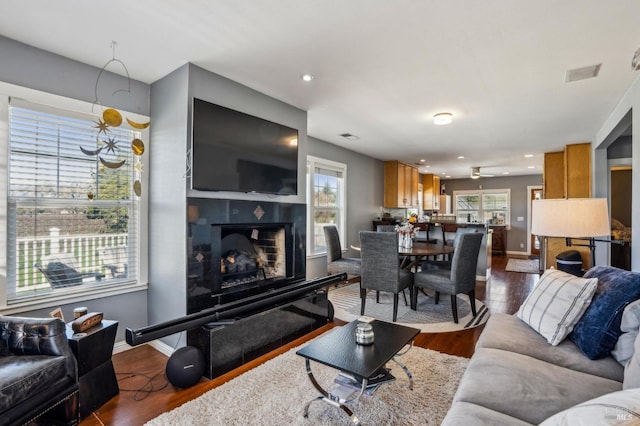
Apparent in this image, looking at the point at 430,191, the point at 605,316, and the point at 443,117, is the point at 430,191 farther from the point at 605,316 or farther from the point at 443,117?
the point at 605,316

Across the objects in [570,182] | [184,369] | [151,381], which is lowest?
[151,381]

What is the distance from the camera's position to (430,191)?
984cm

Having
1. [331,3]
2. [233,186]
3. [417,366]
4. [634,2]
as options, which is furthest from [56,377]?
[634,2]

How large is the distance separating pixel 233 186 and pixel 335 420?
205 cm

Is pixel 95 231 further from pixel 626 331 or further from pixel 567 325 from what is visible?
pixel 626 331

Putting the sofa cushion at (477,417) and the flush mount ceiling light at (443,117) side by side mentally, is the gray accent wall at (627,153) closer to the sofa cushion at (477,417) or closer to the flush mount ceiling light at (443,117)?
the flush mount ceiling light at (443,117)

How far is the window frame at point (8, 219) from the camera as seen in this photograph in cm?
233

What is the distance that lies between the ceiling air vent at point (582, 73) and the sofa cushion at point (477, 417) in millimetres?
2946

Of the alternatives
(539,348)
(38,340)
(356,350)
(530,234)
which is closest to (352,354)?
(356,350)

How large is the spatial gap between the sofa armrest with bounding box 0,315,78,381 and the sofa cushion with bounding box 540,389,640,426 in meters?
2.28

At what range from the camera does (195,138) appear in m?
2.73

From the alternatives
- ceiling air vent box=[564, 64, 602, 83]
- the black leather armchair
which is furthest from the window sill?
ceiling air vent box=[564, 64, 602, 83]

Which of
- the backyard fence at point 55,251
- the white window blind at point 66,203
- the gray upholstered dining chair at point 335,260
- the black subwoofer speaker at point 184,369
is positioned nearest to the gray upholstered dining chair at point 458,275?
the gray upholstered dining chair at point 335,260

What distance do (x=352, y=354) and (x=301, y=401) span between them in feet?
1.71
